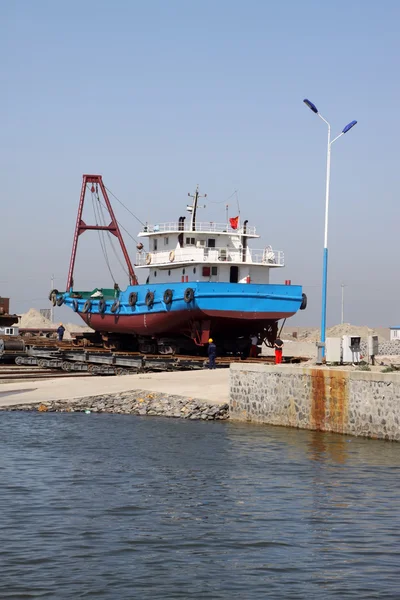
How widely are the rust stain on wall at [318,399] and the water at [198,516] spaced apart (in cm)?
43

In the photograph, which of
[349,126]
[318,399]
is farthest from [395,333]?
[318,399]

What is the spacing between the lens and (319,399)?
2194 centimetres

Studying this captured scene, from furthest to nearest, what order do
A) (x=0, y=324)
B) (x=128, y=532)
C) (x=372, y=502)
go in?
(x=0, y=324) → (x=372, y=502) → (x=128, y=532)

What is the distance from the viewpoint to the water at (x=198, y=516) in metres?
10.7

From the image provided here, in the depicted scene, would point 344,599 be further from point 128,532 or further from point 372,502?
point 372,502

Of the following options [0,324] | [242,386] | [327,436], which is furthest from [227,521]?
[0,324]

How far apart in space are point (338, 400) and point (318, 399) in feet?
2.52

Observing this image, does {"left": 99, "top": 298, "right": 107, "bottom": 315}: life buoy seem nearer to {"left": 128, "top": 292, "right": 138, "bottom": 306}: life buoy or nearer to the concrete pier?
{"left": 128, "top": 292, "right": 138, "bottom": 306}: life buoy

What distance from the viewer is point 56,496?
1495 cm

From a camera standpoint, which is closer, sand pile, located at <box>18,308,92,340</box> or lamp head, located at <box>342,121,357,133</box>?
lamp head, located at <box>342,121,357,133</box>

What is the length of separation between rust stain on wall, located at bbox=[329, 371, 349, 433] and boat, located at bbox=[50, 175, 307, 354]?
15.6 metres

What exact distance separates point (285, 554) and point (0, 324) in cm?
4696

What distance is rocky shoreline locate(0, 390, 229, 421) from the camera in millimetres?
25094

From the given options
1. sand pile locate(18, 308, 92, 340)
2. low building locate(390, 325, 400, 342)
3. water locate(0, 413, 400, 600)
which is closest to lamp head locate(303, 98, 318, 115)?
water locate(0, 413, 400, 600)
